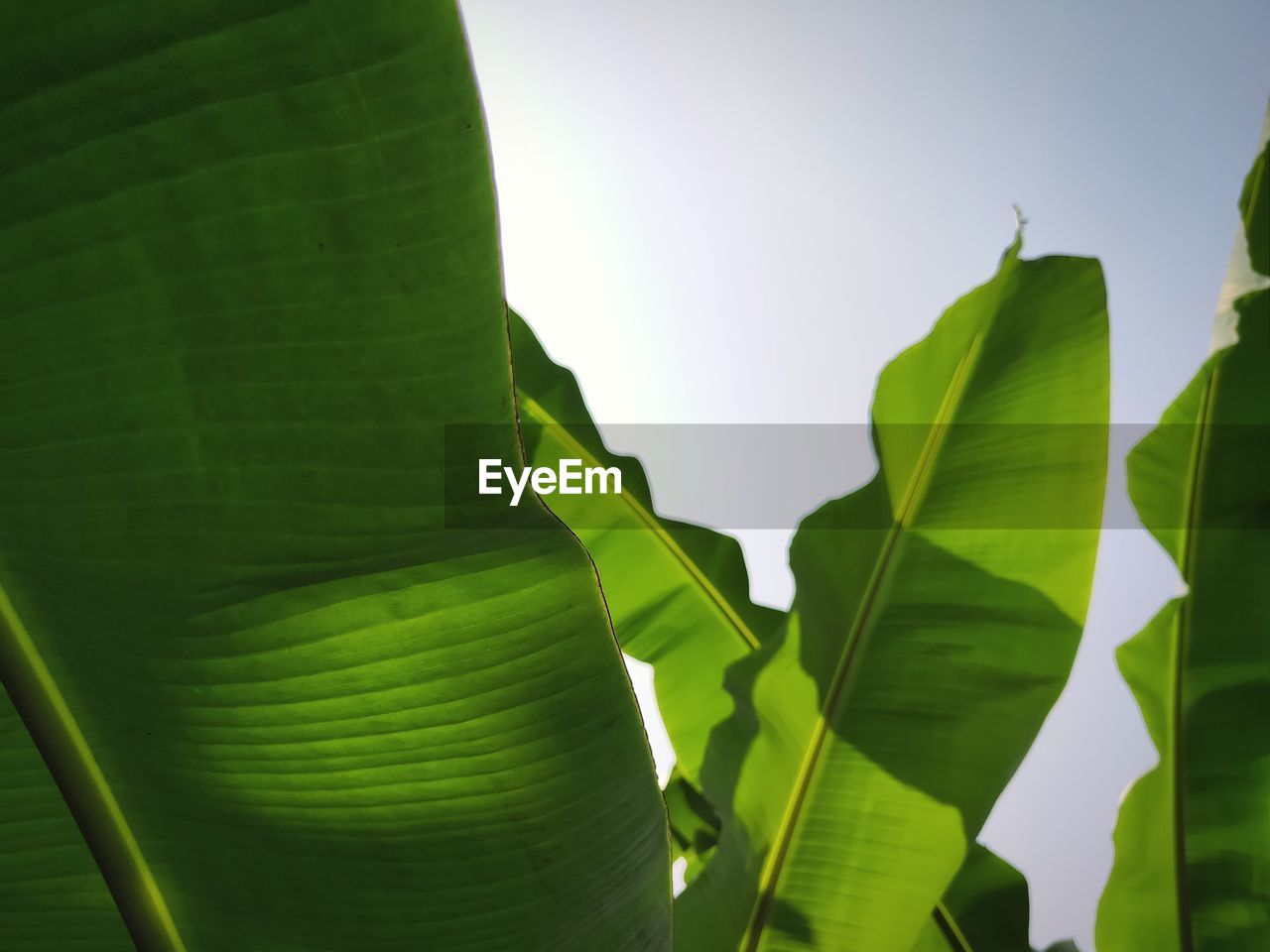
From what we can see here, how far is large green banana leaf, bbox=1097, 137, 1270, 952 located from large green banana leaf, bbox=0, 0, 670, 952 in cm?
63

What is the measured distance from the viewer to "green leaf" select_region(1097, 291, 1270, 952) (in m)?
0.71

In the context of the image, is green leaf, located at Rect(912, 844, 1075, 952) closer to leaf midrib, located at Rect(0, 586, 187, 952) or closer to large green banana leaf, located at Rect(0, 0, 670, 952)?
large green banana leaf, located at Rect(0, 0, 670, 952)

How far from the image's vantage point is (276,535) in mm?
276

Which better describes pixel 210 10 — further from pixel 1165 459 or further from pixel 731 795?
pixel 1165 459

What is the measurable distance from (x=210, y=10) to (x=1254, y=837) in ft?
3.30

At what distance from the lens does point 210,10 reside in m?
0.22

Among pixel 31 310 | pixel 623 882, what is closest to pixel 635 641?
pixel 623 882

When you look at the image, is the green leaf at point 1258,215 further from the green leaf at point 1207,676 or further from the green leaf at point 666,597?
the green leaf at point 666,597

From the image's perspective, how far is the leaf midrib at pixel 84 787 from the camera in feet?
0.97

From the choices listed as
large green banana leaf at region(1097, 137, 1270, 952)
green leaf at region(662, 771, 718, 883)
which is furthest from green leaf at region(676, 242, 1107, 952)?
green leaf at region(662, 771, 718, 883)

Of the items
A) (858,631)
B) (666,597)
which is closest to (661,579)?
(666,597)

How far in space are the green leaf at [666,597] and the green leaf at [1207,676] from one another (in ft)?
1.28

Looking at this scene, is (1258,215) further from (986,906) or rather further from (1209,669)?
(986,906)

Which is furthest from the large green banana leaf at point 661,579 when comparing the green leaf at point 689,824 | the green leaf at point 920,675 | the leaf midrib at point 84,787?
the leaf midrib at point 84,787
